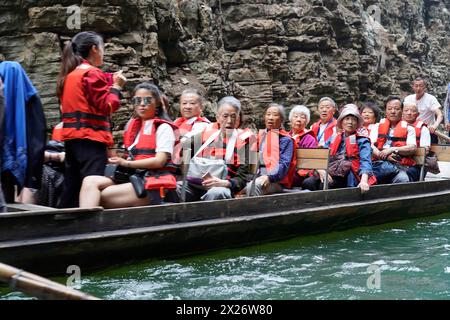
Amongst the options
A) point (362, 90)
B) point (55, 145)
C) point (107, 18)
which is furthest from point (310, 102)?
point (55, 145)

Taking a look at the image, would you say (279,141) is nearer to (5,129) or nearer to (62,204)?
(62,204)

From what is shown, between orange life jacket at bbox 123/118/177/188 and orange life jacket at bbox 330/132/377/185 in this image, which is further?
orange life jacket at bbox 330/132/377/185

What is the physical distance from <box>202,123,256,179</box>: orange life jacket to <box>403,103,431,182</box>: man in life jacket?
3.47m

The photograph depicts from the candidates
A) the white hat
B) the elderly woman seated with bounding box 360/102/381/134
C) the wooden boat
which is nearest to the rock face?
the elderly woman seated with bounding box 360/102/381/134

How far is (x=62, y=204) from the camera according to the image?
5.14 meters

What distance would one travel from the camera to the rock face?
11773 millimetres

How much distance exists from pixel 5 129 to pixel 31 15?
26.2ft

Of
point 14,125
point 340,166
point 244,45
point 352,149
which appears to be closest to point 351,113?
point 352,149

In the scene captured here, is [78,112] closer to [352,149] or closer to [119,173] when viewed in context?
[119,173]

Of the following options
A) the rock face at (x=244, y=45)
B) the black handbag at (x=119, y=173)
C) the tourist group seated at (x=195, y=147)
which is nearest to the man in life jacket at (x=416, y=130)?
the tourist group seated at (x=195, y=147)

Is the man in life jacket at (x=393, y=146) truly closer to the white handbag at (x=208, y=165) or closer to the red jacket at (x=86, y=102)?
the white handbag at (x=208, y=165)

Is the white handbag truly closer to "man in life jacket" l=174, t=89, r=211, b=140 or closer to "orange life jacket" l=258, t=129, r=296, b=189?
"man in life jacket" l=174, t=89, r=211, b=140

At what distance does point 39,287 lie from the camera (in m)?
2.76

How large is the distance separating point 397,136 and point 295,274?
3.91 meters
